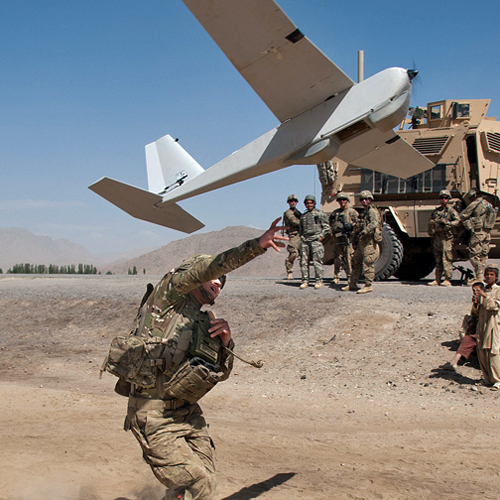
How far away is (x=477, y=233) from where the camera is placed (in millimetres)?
9594

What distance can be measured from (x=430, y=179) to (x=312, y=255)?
3595 mm

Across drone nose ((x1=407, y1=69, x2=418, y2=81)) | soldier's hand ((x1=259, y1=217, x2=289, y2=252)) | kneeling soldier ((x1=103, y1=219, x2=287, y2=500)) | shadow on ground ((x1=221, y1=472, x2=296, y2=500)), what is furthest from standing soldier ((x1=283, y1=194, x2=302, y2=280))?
soldier's hand ((x1=259, y1=217, x2=289, y2=252))

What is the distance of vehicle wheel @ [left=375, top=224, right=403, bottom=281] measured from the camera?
1085 cm

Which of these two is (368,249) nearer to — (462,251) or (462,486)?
(462,251)

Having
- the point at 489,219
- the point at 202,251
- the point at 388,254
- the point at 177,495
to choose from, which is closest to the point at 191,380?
the point at 177,495

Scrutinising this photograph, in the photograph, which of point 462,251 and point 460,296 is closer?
point 460,296

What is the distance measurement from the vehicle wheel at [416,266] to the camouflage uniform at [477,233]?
3255 millimetres

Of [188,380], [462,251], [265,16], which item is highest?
[265,16]

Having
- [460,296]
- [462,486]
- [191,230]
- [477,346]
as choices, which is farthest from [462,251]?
[462,486]

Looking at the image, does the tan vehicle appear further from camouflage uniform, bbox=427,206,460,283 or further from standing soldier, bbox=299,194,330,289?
standing soldier, bbox=299,194,330,289

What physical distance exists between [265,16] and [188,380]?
141 inches

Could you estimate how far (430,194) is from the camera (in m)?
11.4

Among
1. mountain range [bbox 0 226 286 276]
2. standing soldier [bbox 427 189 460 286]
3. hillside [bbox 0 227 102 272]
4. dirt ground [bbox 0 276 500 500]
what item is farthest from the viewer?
hillside [bbox 0 227 102 272]

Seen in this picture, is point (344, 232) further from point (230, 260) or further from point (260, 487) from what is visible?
point (230, 260)
